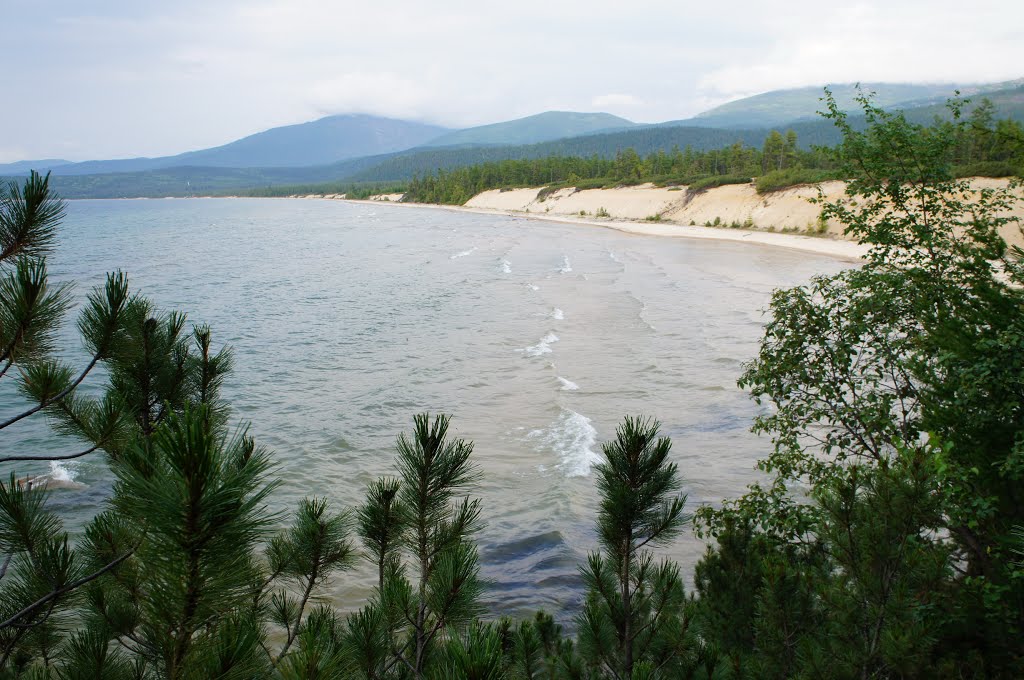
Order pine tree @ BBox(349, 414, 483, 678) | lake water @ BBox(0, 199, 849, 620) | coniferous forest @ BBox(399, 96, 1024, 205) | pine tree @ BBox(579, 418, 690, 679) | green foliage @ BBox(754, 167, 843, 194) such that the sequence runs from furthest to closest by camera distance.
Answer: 1. green foliage @ BBox(754, 167, 843, 194)
2. lake water @ BBox(0, 199, 849, 620)
3. coniferous forest @ BBox(399, 96, 1024, 205)
4. pine tree @ BBox(579, 418, 690, 679)
5. pine tree @ BBox(349, 414, 483, 678)

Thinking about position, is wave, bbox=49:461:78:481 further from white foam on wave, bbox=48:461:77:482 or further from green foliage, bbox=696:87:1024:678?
green foliage, bbox=696:87:1024:678

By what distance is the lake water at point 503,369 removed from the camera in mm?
11195

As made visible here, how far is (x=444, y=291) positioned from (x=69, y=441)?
21840 mm

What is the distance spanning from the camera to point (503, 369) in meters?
19.9

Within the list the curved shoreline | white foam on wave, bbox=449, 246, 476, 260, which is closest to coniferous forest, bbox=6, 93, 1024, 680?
the curved shoreline

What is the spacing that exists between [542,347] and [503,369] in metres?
2.77

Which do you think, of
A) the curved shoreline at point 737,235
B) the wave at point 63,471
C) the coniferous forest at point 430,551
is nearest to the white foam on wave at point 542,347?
the wave at point 63,471

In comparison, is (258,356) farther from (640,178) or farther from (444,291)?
(640,178)

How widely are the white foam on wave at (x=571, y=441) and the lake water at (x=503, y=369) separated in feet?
0.17

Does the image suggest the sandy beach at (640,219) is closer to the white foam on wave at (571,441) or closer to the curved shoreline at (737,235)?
the curved shoreline at (737,235)

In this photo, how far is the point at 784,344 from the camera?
294 inches

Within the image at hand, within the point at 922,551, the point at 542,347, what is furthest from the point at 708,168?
the point at 922,551

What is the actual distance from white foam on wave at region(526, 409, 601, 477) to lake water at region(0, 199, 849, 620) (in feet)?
0.17

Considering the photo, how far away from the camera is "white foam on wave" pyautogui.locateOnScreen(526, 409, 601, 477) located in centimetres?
1273
